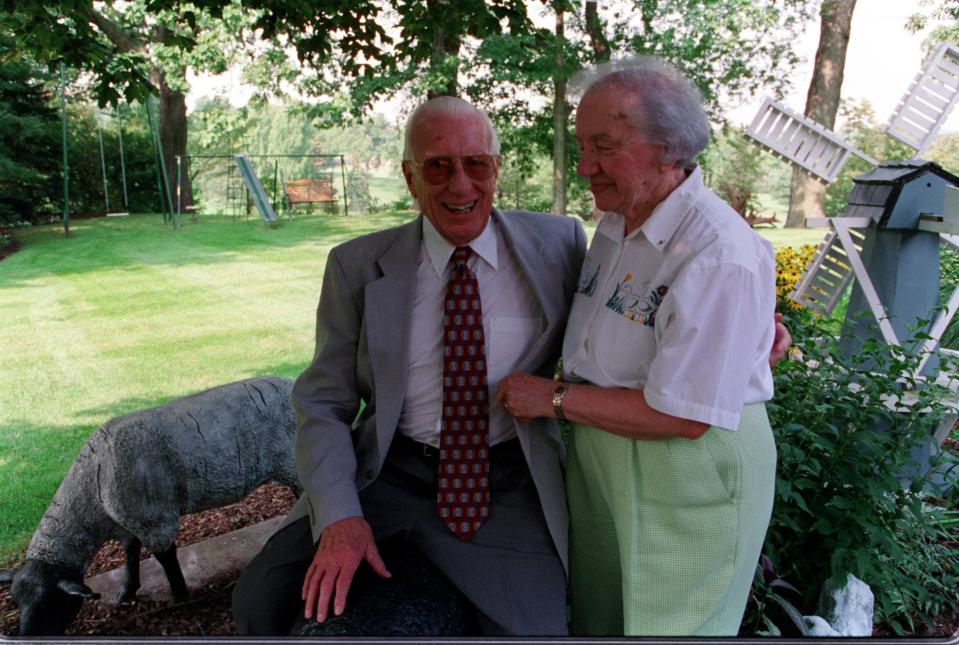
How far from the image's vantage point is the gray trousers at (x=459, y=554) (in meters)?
1.73

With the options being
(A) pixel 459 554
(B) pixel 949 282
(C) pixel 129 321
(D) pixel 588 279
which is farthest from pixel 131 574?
(B) pixel 949 282

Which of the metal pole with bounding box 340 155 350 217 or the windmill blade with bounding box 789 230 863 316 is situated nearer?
the windmill blade with bounding box 789 230 863 316

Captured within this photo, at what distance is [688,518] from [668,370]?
1.28 feet

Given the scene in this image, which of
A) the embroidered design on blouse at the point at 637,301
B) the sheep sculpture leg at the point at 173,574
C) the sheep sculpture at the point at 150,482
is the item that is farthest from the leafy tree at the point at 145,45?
the embroidered design on blouse at the point at 637,301

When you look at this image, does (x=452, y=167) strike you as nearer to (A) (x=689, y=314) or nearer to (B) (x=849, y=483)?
(A) (x=689, y=314)

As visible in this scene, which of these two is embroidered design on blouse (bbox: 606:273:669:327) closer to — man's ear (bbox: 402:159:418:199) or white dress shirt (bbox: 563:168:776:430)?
white dress shirt (bbox: 563:168:776:430)

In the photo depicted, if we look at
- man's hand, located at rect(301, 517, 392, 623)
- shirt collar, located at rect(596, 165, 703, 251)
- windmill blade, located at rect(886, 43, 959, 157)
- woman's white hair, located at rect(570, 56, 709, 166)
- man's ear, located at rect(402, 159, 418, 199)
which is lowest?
man's hand, located at rect(301, 517, 392, 623)

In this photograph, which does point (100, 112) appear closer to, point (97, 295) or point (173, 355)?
point (97, 295)

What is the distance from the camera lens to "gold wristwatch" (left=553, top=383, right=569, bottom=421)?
1577 mm

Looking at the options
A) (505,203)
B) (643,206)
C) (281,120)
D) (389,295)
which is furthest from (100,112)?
(643,206)

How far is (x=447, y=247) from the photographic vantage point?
73.8 inches

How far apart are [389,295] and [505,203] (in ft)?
7.17

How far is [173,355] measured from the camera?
3838 mm

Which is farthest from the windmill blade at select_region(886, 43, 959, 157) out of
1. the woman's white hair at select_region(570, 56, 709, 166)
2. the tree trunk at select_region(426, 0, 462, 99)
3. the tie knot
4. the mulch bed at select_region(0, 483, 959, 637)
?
the tie knot
